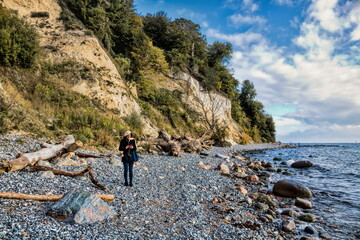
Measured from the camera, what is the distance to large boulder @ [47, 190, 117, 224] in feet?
13.3

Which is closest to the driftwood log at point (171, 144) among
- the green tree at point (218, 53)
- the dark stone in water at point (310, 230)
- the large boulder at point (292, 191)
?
the large boulder at point (292, 191)

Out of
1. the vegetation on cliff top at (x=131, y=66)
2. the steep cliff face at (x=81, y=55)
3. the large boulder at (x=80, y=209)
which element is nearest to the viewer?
the large boulder at (x=80, y=209)

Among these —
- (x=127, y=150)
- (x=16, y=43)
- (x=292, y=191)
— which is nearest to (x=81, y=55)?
(x=16, y=43)

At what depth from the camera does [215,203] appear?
21.8 ft

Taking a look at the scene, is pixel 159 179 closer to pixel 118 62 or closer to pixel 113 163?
pixel 113 163

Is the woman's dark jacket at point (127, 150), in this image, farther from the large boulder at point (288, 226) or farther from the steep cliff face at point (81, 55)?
the steep cliff face at point (81, 55)

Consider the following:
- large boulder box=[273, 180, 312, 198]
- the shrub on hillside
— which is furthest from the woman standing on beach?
the shrub on hillside

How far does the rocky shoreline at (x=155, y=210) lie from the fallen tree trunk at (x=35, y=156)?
285 mm

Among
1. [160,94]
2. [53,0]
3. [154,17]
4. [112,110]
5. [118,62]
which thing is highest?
[154,17]

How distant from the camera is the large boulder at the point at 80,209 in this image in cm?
407

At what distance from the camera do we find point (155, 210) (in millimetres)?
5387

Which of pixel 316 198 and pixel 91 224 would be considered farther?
pixel 316 198

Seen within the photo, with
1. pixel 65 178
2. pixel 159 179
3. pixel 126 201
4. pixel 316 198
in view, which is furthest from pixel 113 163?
pixel 316 198

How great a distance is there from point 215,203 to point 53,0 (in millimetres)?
24814
